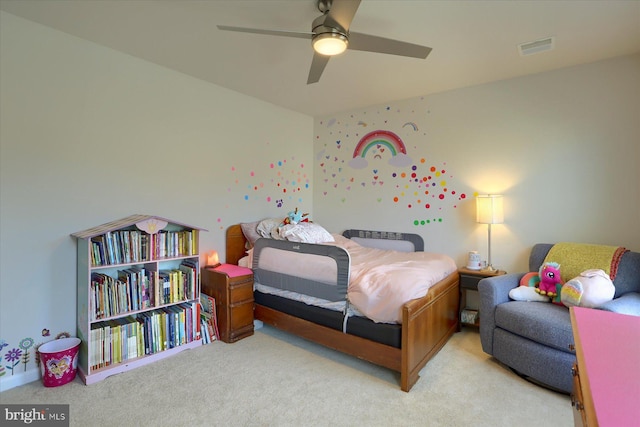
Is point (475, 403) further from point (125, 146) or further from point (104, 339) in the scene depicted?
point (125, 146)

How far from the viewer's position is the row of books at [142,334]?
227cm

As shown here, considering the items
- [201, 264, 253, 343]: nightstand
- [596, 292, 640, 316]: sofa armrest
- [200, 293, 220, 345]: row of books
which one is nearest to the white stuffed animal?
[596, 292, 640, 316]: sofa armrest

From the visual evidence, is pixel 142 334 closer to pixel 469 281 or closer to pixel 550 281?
pixel 469 281

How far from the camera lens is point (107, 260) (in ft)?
7.72

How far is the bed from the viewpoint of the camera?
217 cm

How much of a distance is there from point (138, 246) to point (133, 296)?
39cm

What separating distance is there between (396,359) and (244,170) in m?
2.52

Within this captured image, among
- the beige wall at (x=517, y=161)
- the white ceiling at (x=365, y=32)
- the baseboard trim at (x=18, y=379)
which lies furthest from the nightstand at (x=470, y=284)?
the baseboard trim at (x=18, y=379)

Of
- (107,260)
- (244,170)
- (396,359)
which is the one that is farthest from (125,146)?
(396,359)

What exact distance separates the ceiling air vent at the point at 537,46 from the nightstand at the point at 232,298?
3.00 m

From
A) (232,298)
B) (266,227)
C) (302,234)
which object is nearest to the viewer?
(232,298)

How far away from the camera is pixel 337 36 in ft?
6.03

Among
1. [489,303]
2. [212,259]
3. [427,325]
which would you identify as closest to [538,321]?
[489,303]

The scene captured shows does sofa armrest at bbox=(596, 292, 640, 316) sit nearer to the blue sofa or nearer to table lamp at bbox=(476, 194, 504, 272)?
the blue sofa
